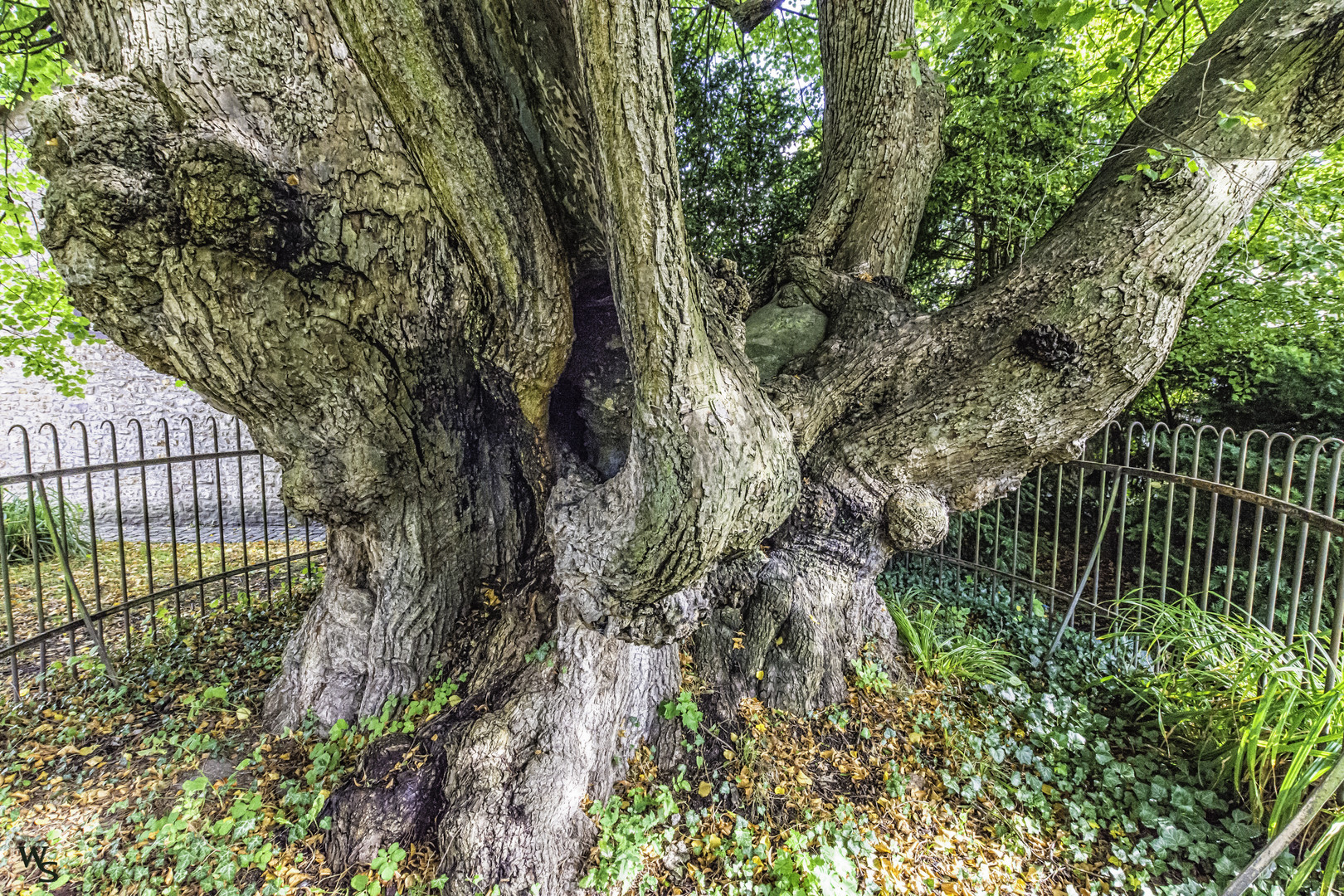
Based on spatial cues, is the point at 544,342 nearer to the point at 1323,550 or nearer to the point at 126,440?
the point at 1323,550

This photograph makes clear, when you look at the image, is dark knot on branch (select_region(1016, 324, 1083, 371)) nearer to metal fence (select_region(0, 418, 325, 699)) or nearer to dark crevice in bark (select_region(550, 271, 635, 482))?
dark crevice in bark (select_region(550, 271, 635, 482))

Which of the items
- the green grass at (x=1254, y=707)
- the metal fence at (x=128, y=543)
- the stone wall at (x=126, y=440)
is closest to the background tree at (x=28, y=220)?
the metal fence at (x=128, y=543)

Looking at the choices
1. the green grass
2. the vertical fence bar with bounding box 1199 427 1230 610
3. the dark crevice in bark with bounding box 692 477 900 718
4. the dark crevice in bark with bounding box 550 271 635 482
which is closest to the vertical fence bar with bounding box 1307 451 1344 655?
the green grass

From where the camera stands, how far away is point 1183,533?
4398mm

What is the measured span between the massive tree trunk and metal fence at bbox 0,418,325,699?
1.43 meters

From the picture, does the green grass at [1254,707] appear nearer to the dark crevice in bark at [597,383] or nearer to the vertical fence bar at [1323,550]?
the vertical fence bar at [1323,550]

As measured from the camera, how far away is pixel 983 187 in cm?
442

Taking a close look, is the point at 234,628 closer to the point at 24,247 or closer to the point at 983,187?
the point at 24,247

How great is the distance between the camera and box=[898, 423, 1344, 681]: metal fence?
2.93 metres

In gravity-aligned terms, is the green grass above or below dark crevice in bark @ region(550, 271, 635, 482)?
below

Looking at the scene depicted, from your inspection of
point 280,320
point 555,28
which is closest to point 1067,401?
point 555,28

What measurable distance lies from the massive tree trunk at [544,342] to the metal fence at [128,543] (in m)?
1.43

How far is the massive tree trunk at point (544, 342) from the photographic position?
1.82 metres

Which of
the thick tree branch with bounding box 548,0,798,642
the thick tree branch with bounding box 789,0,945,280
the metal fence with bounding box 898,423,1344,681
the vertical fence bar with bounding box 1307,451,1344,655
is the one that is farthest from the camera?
the thick tree branch with bounding box 789,0,945,280
